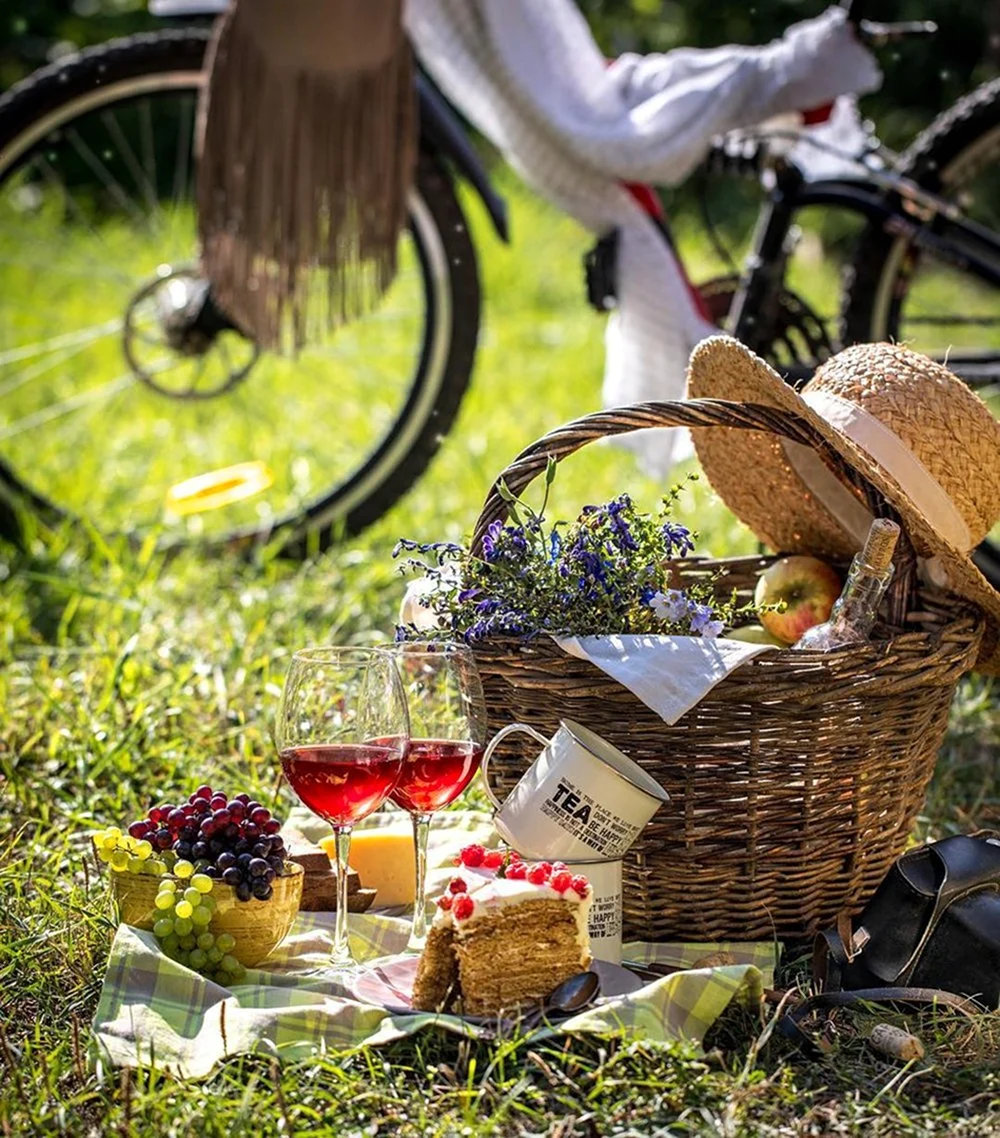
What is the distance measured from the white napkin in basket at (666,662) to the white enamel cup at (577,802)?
0.08 meters

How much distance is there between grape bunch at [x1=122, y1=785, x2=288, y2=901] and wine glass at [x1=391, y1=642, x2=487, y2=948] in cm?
17

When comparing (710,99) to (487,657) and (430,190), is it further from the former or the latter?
(487,657)

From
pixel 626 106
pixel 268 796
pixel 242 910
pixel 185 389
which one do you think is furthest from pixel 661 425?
pixel 185 389

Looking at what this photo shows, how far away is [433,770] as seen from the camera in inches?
72.5

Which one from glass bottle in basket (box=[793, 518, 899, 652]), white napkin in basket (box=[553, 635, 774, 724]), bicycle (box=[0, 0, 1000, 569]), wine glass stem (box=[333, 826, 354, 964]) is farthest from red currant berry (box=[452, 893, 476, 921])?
bicycle (box=[0, 0, 1000, 569])

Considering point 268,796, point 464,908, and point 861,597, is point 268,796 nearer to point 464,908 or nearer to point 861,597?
point 464,908

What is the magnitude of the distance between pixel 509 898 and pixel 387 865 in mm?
484

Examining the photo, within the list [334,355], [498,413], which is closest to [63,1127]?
[334,355]

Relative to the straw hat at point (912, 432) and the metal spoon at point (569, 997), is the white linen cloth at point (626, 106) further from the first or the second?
the metal spoon at point (569, 997)

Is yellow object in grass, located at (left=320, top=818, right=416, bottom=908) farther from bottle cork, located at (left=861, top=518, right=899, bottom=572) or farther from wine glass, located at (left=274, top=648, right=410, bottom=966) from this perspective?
bottle cork, located at (left=861, top=518, right=899, bottom=572)

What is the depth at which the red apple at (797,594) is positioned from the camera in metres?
2.29

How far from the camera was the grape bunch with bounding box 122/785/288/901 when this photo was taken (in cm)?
188

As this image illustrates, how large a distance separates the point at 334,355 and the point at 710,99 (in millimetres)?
1204

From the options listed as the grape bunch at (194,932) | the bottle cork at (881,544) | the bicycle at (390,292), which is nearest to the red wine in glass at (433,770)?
the grape bunch at (194,932)
